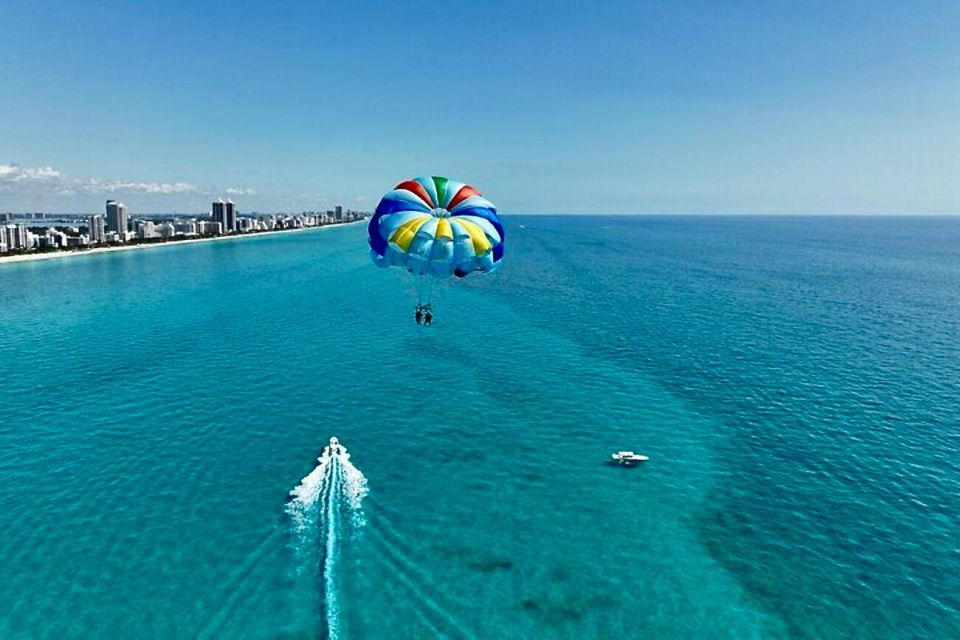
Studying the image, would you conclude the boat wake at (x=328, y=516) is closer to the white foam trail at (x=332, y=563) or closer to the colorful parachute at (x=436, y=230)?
the white foam trail at (x=332, y=563)

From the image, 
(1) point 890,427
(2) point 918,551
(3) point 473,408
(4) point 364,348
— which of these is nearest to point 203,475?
(3) point 473,408

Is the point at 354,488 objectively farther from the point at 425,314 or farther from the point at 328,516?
the point at 425,314

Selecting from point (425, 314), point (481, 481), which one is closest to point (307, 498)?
point (481, 481)

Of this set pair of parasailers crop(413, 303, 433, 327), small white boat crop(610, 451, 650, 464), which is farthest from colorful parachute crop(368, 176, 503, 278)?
small white boat crop(610, 451, 650, 464)

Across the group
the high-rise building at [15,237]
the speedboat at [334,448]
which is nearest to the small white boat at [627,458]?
the speedboat at [334,448]

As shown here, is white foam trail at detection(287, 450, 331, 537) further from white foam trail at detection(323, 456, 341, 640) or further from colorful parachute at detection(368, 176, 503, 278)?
colorful parachute at detection(368, 176, 503, 278)

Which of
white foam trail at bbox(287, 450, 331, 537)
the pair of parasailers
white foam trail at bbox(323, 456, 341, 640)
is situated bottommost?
white foam trail at bbox(323, 456, 341, 640)

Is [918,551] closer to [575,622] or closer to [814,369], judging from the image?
[575,622]
